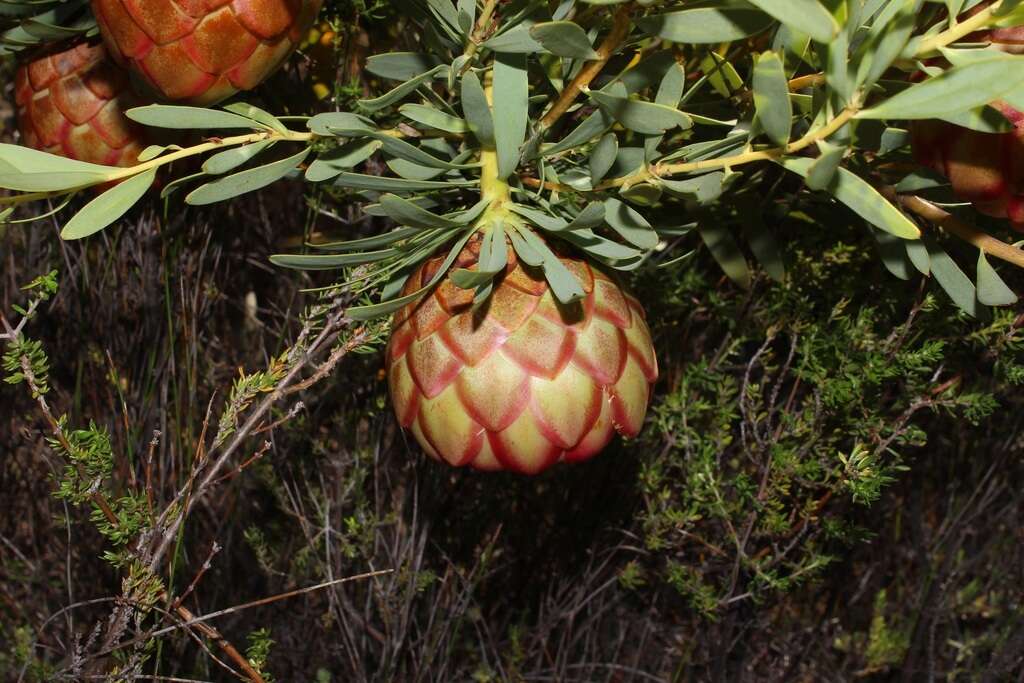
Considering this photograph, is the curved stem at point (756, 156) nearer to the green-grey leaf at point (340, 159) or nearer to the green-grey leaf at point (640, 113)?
the green-grey leaf at point (640, 113)

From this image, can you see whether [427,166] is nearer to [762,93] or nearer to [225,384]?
[762,93]

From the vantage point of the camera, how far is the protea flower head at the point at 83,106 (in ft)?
2.11

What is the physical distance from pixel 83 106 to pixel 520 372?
371 millimetres

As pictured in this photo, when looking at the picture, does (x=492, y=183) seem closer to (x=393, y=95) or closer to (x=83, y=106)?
(x=393, y=95)

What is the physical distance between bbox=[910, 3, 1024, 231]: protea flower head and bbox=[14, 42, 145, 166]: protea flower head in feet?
1.66

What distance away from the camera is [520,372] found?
490 mm

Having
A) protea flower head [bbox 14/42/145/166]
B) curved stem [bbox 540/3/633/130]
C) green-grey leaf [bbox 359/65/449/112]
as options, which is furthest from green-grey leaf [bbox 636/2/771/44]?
protea flower head [bbox 14/42/145/166]

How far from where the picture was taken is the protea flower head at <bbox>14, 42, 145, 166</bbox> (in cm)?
64

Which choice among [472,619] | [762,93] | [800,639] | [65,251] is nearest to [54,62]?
[65,251]

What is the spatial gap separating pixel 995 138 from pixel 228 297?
2.34 ft

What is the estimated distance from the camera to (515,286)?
51cm

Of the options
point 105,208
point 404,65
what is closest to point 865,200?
point 404,65

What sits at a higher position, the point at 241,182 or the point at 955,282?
the point at 241,182

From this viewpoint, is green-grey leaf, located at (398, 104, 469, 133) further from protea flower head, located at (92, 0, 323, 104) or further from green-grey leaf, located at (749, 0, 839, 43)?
green-grey leaf, located at (749, 0, 839, 43)
